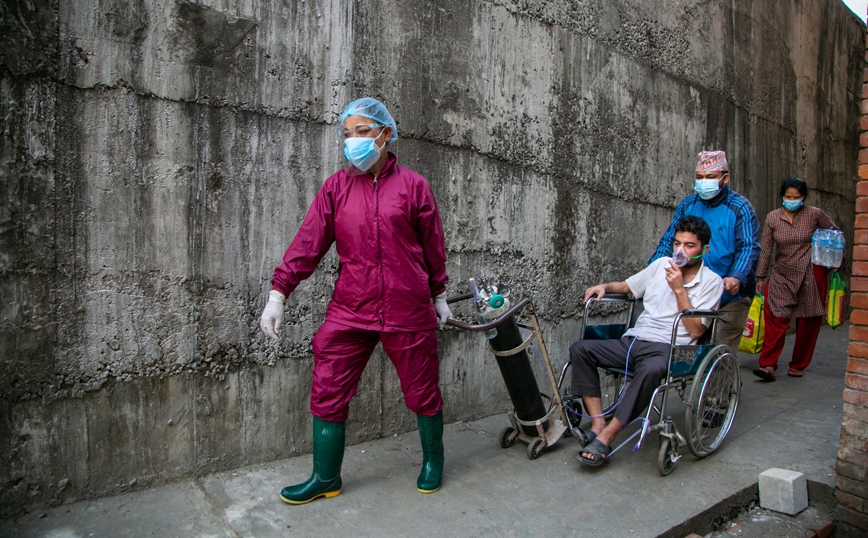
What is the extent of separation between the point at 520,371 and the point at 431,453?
2.22ft

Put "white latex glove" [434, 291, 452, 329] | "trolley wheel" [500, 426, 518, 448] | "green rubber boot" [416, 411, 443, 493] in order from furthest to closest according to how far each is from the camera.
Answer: "trolley wheel" [500, 426, 518, 448] → "white latex glove" [434, 291, 452, 329] → "green rubber boot" [416, 411, 443, 493]

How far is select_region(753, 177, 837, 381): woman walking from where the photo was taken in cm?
508

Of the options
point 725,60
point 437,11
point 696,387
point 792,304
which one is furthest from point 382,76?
point 725,60

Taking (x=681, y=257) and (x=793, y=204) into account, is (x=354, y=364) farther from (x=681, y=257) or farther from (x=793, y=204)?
(x=793, y=204)

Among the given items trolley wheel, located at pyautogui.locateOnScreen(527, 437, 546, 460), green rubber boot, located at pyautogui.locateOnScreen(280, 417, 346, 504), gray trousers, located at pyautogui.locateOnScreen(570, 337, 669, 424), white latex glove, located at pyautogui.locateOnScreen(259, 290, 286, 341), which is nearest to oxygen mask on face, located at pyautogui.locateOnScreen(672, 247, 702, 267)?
gray trousers, located at pyautogui.locateOnScreen(570, 337, 669, 424)

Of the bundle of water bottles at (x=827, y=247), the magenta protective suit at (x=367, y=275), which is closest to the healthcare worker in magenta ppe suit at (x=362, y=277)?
the magenta protective suit at (x=367, y=275)

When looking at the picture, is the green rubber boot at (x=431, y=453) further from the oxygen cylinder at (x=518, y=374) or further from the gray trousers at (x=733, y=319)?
the gray trousers at (x=733, y=319)

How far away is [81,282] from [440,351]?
6.78 feet

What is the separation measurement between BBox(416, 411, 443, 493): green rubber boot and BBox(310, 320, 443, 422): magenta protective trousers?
66 millimetres

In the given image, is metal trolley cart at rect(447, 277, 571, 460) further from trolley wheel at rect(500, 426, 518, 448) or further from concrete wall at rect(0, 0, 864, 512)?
concrete wall at rect(0, 0, 864, 512)

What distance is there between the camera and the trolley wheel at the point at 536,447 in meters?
3.36

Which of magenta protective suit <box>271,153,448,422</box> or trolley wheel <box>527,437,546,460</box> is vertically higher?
magenta protective suit <box>271,153,448,422</box>

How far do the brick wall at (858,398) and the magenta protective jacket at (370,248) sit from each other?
2.09m

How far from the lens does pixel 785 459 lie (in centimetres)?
342
